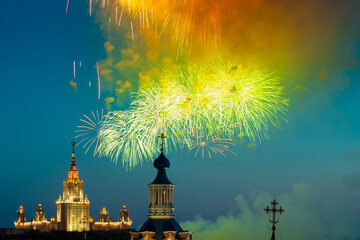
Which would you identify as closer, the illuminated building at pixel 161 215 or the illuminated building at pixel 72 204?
the illuminated building at pixel 161 215

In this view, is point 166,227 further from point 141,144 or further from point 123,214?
point 123,214

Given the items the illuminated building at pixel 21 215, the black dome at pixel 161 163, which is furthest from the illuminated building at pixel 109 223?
the black dome at pixel 161 163

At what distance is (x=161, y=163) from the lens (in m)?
60.5

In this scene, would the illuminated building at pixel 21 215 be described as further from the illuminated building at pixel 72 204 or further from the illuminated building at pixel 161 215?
the illuminated building at pixel 161 215

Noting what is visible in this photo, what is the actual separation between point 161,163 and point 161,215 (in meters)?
4.01

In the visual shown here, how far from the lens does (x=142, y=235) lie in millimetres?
58125

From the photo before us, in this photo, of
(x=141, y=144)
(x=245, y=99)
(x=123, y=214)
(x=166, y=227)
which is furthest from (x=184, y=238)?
(x=123, y=214)

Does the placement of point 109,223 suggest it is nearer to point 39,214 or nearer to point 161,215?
point 39,214

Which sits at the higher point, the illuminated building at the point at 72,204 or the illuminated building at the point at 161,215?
the illuminated building at the point at 72,204

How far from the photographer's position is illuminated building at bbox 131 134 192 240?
191 feet

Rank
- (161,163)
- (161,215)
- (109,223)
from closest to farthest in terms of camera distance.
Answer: (161,215)
(161,163)
(109,223)

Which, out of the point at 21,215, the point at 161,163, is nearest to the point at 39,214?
the point at 21,215

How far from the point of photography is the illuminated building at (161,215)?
2293 inches

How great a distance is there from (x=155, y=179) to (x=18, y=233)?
95.4 m
